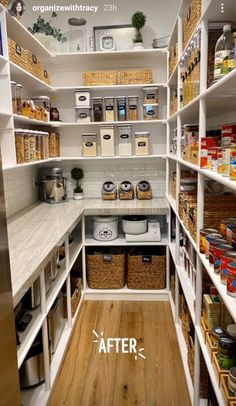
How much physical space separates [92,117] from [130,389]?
2442mm

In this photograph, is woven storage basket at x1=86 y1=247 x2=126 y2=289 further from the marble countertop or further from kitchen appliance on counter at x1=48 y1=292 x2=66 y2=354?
kitchen appliance on counter at x1=48 y1=292 x2=66 y2=354

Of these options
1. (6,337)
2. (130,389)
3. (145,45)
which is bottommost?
(130,389)

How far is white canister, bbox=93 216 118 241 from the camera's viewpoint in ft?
10.7

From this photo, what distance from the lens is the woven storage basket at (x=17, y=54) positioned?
226 centimetres

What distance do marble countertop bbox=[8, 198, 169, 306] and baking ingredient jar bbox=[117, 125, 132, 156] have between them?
51cm

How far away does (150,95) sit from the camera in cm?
335

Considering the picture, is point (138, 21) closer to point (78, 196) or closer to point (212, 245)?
point (78, 196)

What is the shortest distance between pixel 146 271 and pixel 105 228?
1.87ft

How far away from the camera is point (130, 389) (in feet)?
6.93

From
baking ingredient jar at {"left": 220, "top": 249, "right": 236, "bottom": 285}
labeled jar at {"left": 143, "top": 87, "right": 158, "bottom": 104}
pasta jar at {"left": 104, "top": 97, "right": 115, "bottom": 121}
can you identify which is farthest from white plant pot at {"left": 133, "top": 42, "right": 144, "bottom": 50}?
baking ingredient jar at {"left": 220, "top": 249, "right": 236, "bottom": 285}

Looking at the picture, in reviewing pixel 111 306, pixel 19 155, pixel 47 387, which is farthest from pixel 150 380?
pixel 19 155

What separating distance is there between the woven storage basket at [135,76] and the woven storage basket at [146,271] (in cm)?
168

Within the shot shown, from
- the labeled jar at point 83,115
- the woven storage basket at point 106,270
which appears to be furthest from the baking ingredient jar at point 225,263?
the labeled jar at point 83,115

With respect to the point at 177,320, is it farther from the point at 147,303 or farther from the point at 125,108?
the point at 125,108
